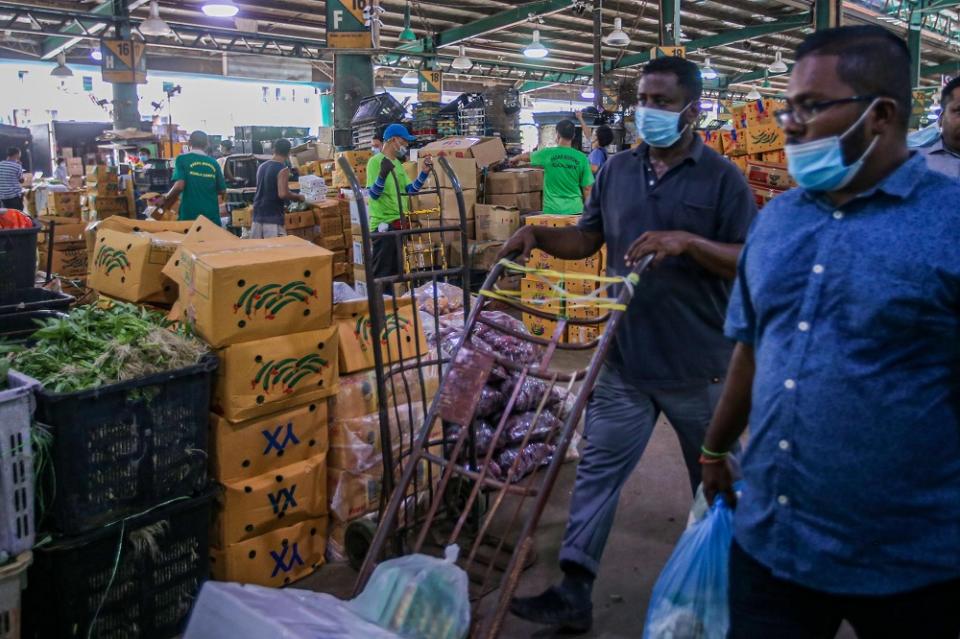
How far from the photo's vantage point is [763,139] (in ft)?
28.4

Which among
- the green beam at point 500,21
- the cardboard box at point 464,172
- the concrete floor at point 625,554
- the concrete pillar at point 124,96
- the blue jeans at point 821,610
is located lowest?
the concrete floor at point 625,554

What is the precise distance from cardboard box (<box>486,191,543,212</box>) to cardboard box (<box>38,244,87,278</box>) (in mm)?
4468

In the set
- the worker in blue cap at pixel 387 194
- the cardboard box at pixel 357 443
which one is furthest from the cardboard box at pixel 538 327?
the cardboard box at pixel 357 443

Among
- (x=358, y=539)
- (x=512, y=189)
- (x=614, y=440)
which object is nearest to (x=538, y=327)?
(x=512, y=189)

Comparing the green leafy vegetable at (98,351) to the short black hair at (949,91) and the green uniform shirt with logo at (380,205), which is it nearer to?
the short black hair at (949,91)

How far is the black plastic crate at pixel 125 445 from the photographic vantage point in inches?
99.8

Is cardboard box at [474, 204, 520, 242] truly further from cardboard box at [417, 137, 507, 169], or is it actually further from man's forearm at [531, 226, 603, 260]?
man's forearm at [531, 226, 603, 260]

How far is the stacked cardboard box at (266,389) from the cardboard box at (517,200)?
579cm

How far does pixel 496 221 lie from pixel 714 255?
6080 millimetres

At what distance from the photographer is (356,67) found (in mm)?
10180

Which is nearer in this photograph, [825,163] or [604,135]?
[825,163]

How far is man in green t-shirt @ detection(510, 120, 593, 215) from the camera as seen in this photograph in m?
7.93

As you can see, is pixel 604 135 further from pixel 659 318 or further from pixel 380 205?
pixel 659 318

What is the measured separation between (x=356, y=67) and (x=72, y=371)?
8276 millimetres
